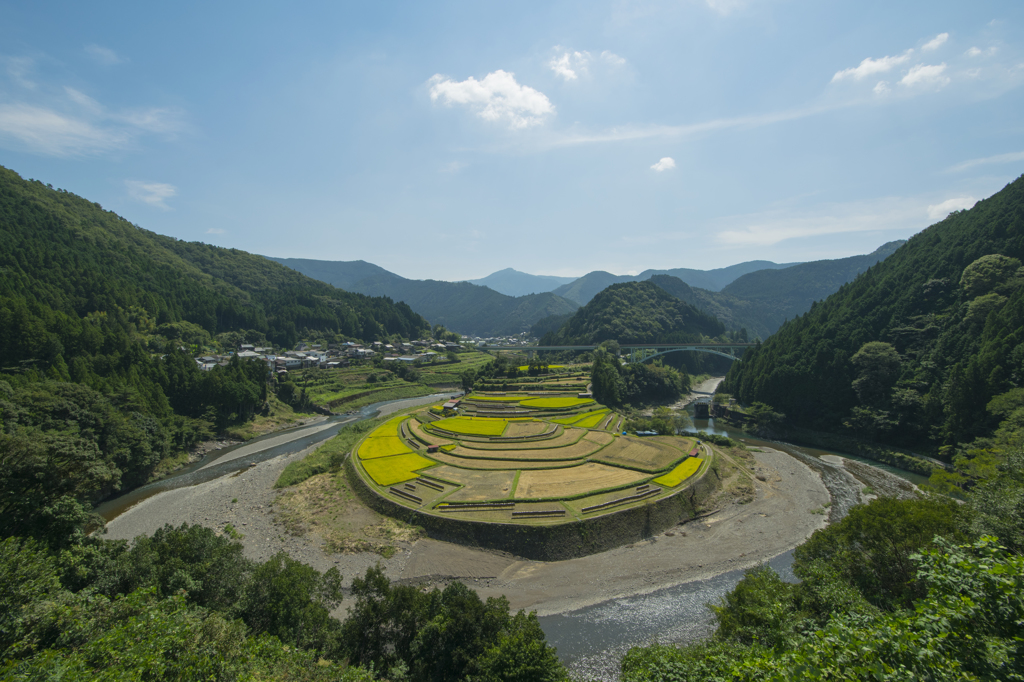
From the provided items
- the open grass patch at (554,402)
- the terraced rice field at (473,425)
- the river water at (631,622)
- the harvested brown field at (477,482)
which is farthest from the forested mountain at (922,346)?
the harvested brown field at (477,482)

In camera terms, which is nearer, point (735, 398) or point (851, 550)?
point (851, 550)

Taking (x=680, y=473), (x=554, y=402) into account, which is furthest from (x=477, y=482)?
(x=554, y=402)

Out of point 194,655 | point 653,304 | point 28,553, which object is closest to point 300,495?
point 28,553

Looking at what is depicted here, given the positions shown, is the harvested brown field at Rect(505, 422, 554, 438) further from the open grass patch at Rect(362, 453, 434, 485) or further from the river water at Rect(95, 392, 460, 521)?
the river water at Rect(95, 392, 460, 521)

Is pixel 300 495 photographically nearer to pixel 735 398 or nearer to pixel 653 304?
pixel 735 398

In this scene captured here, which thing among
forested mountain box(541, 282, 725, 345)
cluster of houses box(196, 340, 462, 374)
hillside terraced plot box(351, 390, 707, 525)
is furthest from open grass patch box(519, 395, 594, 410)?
forested mountain box(541, 282, 725, 345)

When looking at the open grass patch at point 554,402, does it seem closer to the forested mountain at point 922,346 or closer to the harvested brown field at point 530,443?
the harvested brown field at point 530,443
